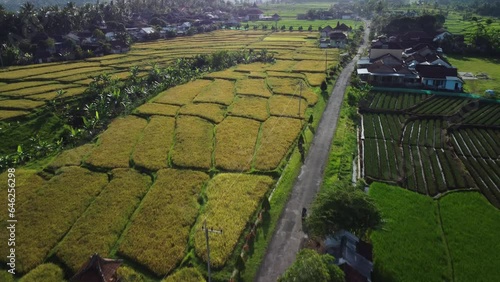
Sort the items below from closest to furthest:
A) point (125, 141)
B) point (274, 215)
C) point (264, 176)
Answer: point (274, 215), point (264, 176), point (125, 141)

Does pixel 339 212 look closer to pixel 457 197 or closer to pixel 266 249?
pixel 266 249

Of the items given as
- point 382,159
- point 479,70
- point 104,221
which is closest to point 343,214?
point 382,159

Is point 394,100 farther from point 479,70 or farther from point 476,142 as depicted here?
point 479,70

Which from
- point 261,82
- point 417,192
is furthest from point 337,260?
point 261,82

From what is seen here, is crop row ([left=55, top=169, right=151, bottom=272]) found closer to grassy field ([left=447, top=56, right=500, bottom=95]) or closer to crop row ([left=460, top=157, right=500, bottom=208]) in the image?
crop row ([left=460, top=157, right=500, bottom=208])

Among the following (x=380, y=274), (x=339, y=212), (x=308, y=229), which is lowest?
(x=380, y=274)

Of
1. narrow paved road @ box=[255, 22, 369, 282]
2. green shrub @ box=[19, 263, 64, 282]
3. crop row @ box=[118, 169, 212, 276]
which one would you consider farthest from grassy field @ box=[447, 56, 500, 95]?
green shrub @ box=[19, 263, 64, 282]

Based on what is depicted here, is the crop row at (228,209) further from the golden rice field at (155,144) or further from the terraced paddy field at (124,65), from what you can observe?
the terraced paddy field at (124,65)
